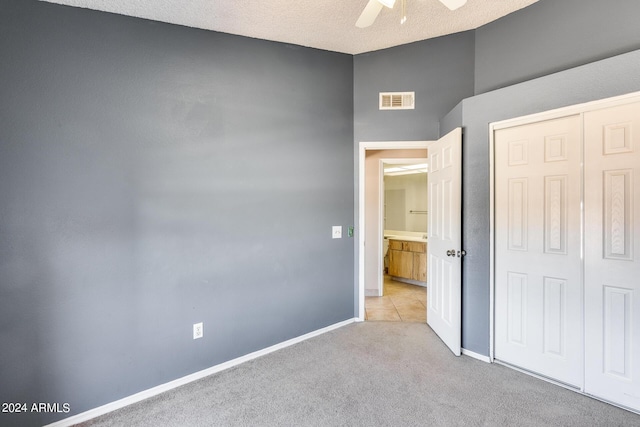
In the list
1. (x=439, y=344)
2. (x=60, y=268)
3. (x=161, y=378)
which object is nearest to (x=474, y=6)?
(x=439, y=344)

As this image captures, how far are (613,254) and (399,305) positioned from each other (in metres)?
2.50

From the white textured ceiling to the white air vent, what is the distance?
0.52m

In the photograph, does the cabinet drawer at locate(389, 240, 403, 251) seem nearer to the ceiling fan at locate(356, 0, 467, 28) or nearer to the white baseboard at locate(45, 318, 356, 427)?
the white baseboard at locate(45, 318, 356, 427)

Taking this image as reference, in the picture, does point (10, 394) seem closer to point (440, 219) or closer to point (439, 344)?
point (439, 344)

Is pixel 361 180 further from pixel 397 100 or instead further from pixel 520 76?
pixel 520 76

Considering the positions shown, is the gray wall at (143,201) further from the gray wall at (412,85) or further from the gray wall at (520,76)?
the gray wall at (520,76)

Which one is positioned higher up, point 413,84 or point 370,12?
point 413,84

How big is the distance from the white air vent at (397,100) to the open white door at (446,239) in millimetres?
553

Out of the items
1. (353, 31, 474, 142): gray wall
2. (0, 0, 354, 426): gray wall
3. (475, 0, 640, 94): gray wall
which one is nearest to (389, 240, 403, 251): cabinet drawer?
(353, 31, 474, 142): gray wall

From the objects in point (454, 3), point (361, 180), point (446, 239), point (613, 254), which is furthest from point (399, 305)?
point (454, 3)

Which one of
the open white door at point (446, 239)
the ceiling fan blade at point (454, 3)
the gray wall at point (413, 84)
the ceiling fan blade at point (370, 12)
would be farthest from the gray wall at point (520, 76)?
the ceiling fan blade at point (370, 12)

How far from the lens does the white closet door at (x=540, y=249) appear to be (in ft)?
7.17

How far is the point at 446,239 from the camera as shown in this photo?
115 inches

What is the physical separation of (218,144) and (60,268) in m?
1.37
